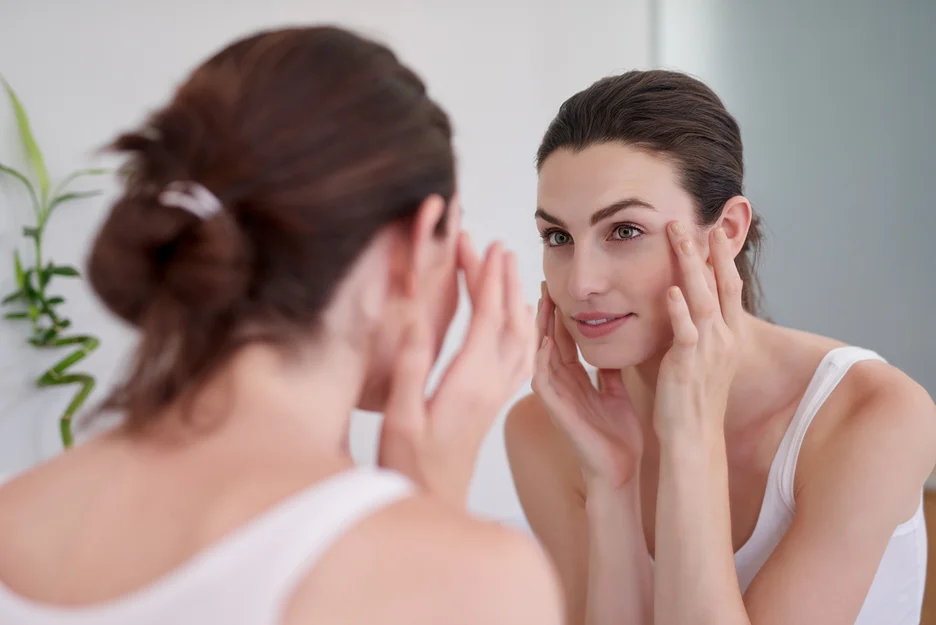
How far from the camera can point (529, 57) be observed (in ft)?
11.6

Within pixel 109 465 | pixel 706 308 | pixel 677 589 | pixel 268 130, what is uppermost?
pixel 268 130

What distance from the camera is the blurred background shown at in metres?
3.04

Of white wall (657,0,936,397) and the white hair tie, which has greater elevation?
the white hair tie

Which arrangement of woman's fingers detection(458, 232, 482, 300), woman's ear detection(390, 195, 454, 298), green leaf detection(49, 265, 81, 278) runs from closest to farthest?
woman's ear detection(390, 195, 454, 298)
woman's fingers detection(458, 232, 482, 300)
green leaf detection(49, 265, 81, 278)

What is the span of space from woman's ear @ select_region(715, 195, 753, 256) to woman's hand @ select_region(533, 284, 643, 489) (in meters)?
0.29

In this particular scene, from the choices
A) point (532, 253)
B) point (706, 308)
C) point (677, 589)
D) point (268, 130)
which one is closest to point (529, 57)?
point (532, 253)

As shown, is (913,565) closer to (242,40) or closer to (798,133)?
(242,40)

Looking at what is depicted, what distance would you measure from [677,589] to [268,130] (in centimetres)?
78

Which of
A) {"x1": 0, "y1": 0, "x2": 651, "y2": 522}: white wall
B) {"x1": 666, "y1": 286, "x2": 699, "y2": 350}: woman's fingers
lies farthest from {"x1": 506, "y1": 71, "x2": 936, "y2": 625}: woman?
{"x1": 0, "y1": 0, "x2": 651, "y2": 522}: white wall

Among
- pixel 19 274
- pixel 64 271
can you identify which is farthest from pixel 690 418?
pixel 19 274

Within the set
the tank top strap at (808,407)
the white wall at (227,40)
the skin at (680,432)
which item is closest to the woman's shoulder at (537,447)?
the skin at (680,432)

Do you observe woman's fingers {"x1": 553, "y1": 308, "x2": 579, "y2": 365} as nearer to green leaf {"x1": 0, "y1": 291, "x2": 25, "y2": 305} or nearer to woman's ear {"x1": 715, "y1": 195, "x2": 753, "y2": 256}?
woman's ear {"x1": 715, "y1": 195, "x2": 753, "y2": 256}

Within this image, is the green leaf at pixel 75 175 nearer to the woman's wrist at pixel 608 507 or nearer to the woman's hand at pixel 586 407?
the woman's hand at pixel 586 407

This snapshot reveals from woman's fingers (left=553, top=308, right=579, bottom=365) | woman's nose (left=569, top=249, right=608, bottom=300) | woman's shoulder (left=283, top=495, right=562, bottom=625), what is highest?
woman's shoulder (left=283, top=495, right=562, bottom=625)
